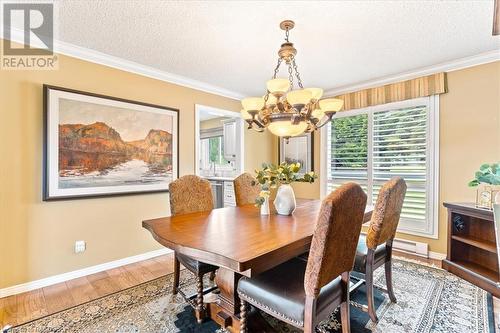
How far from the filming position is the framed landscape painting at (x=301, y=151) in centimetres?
448

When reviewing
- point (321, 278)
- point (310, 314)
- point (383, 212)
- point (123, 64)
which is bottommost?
point (310, 314)

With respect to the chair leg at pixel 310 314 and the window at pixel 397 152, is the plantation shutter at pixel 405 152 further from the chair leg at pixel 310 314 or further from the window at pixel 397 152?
the chair leg at pixel 310 314

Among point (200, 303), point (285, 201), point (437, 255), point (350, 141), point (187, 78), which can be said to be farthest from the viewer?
point (350, 141)

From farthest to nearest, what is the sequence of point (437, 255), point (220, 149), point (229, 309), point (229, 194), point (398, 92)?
point (220, 149), point (229, 194), point (398, 92), point (437, 255), point (229, 309)

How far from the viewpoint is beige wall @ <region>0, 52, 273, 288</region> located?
91.2 inches

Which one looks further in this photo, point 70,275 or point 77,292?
point 70,275

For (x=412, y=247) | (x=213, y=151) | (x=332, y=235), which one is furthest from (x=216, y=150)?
(x=332, y=235)

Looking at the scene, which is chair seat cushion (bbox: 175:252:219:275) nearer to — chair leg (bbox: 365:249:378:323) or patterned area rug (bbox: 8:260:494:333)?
patterned area rug (bbox: 8:260:494:333)

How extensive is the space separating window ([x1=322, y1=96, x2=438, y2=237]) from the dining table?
149cm

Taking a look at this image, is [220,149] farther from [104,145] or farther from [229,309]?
[229,309]

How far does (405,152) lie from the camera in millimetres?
3391

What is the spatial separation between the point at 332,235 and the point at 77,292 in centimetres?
248

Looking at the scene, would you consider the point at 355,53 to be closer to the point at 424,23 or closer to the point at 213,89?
the point at 424,23

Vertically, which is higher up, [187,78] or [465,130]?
[187,78]
